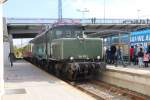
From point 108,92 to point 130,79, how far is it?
4.32ft

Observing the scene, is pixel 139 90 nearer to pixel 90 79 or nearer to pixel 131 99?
pixel 131 99

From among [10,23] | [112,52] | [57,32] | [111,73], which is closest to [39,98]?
[111,73]

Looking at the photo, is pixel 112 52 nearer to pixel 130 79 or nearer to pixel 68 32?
pixel 68 32

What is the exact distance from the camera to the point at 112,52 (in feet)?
108

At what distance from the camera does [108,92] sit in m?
19.5

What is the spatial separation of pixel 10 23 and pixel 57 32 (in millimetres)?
43756

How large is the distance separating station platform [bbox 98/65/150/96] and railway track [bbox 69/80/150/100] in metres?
0.27

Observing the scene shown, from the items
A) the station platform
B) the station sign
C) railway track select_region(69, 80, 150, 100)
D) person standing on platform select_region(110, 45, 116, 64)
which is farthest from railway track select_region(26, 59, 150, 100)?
the station sign

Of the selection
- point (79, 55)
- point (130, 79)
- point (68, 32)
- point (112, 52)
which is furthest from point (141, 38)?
point (130, 79)

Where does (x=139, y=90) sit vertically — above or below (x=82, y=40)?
below

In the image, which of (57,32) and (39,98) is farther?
(57,32)

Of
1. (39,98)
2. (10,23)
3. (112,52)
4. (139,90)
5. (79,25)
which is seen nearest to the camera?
(39,98)

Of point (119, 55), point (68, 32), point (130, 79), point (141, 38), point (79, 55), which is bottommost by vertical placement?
point (130, 79)

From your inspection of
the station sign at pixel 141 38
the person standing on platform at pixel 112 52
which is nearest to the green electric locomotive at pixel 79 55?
the person standing on platform at pixel 112 52
